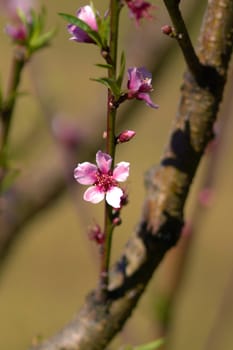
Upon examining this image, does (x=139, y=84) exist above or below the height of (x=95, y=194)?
above

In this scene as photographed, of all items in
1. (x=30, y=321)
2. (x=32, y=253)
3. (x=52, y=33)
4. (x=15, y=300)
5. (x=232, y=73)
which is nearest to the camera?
(x=52, y=33)

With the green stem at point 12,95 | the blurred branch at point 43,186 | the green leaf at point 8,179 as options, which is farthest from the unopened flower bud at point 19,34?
the blurred branch at point 43,186

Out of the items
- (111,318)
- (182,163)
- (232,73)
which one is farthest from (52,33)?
(232,73)

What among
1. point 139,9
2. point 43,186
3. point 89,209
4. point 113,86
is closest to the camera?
point 113,86

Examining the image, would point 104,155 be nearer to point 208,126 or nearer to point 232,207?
point 208,126

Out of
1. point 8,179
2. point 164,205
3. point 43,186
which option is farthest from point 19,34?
point 43,186

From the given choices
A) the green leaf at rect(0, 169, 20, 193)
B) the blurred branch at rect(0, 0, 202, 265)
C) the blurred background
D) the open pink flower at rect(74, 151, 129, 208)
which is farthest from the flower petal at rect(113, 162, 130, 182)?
the blurred branch at rect(0, 0, 202, 265)

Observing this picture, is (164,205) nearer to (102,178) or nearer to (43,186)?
(102,178)
